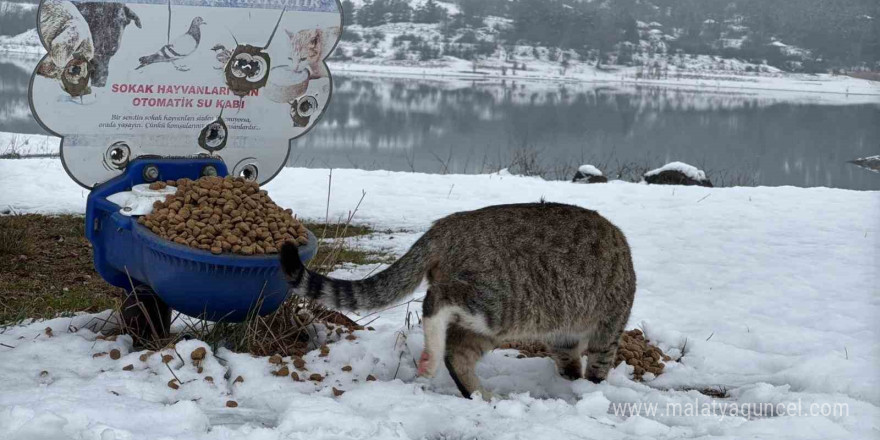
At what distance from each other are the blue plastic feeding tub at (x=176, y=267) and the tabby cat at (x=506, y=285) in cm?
31

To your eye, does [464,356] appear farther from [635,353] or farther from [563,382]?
[635,353]

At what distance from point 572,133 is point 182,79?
58.3 ft

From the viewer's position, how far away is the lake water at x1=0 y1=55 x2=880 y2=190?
50.2 feet

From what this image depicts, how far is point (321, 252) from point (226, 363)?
235cm

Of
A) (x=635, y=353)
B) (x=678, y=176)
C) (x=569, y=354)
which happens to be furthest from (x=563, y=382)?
(x=678, y=176)

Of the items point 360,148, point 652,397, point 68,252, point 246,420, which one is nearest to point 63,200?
point 68,252

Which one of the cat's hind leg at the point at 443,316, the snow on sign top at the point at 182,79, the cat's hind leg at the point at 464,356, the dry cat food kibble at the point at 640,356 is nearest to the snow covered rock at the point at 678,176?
the dry cat food kibble at the point at 640,356

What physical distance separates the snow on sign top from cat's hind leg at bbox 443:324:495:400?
1.53 metres

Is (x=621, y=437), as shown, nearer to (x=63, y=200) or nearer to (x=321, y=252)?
(x=321, y=252)

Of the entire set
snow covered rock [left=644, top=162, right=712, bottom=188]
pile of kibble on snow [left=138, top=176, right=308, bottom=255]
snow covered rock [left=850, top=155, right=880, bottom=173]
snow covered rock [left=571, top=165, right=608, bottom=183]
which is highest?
pile of kibble on snow [left=138, top=176, right=308, bottom=255]

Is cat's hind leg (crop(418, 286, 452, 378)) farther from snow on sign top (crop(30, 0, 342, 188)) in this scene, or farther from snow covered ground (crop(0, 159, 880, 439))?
snow on sign top (crop(30, 0, 342, 188))

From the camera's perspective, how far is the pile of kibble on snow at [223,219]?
3432 mm

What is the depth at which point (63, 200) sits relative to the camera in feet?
25.7

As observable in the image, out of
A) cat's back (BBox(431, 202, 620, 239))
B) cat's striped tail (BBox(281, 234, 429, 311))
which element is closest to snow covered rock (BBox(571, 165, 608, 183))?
cat's back (BBox(431, 202, 620, 239))
